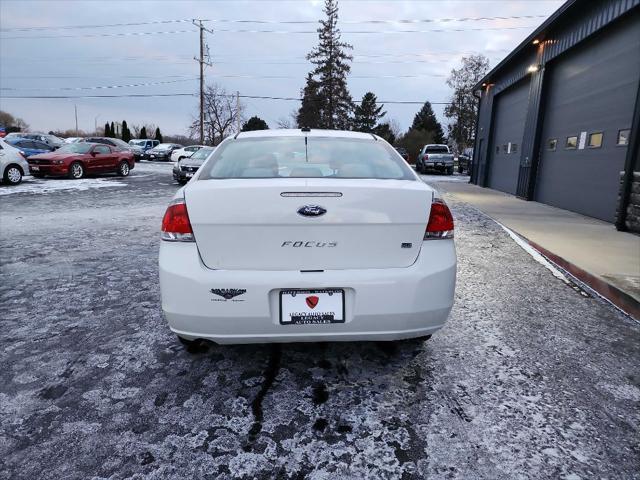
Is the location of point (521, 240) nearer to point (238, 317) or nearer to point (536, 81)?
point (238, 317)

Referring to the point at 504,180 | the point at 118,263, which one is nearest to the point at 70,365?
the point at 118,263

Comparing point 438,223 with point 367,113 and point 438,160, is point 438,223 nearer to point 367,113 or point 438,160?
point 438,160

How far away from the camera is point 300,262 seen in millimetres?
2328

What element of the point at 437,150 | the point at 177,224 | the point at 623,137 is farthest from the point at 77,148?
the point at 437,150

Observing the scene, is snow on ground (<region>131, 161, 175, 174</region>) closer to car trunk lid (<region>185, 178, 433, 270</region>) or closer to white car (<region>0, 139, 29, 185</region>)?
white car (<region>0, 139, 29, 185</region>)

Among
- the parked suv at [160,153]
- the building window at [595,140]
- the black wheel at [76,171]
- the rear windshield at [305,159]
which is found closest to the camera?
the rear windshield at [305,159]

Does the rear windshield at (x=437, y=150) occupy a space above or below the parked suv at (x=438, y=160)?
above

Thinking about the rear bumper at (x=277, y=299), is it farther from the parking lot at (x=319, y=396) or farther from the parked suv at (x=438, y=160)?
the parked suv at (x=438, y=160)

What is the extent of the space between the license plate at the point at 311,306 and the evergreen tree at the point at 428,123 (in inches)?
2735

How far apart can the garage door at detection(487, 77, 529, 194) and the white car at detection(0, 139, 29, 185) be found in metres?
16.7

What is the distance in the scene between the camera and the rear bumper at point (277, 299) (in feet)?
7.52

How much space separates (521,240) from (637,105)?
10.8 ft

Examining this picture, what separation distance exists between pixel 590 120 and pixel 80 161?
683 inches

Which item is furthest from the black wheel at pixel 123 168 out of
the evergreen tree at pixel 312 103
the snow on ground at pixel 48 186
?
the evergreen tree at pixel 312 103
